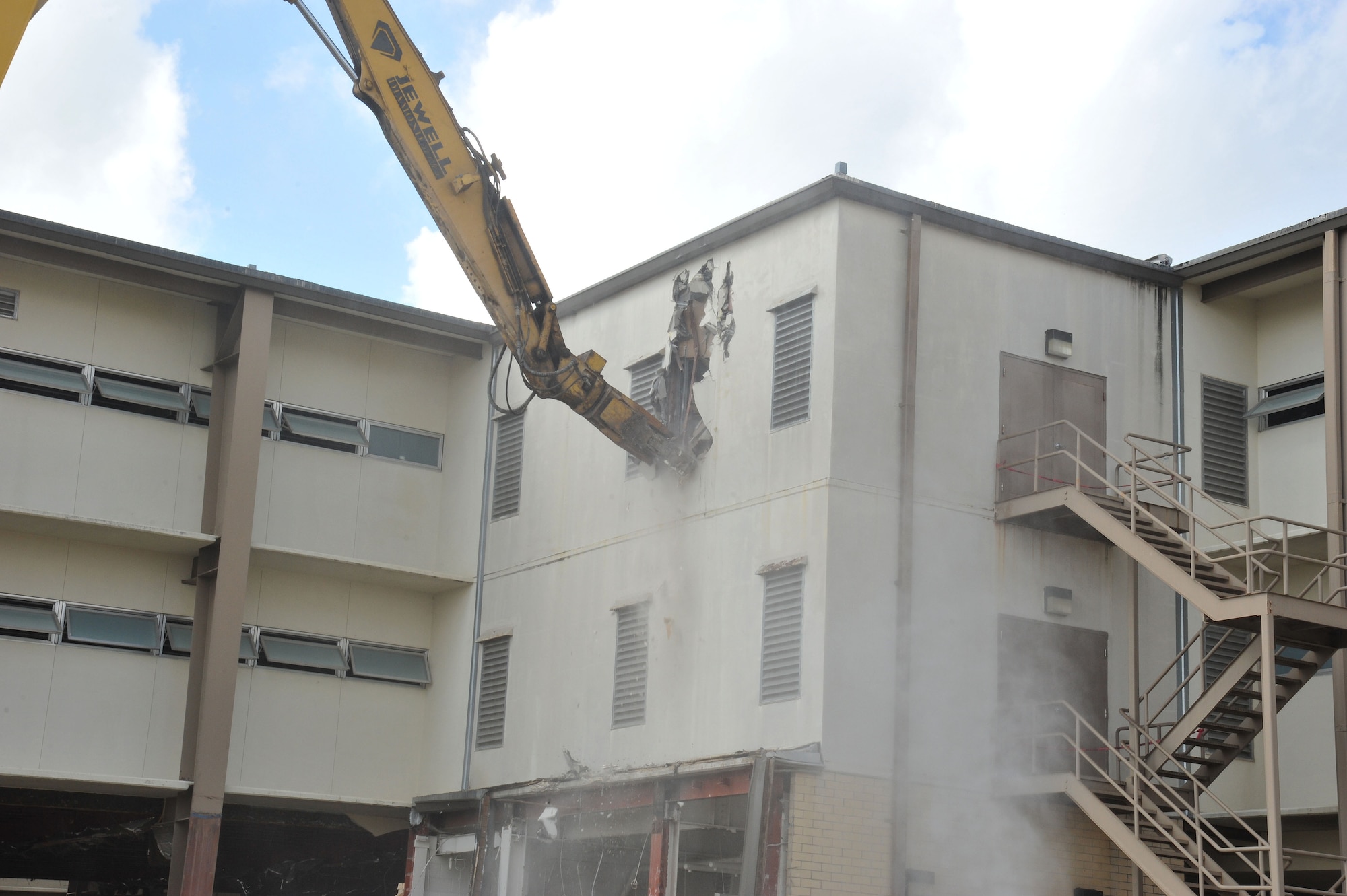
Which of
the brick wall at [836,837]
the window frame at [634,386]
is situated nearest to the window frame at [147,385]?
the window frame at [634,386]

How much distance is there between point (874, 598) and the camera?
15.9m

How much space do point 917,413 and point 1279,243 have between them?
5.11 metres

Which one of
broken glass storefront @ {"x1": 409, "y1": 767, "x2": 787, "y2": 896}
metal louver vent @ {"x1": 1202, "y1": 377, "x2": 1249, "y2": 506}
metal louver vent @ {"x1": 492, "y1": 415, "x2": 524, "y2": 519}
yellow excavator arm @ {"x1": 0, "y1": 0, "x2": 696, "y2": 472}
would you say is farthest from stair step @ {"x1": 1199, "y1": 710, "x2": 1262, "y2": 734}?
metal louver vent @ {"x1": 492, "y1": 415, "x2": 524, "y2": 519}

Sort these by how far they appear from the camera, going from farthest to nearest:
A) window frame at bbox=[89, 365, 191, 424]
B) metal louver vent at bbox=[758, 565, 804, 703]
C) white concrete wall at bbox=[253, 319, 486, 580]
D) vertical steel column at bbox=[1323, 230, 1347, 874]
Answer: white concrete wall at bbox=[253, 319, 486, 580] < window frame at bbox=[89, 365, 191, 424] < vertical steel column at bbox=[1323, 230, 1347, 874] < metal louver vent at bbox=[758, 565, 804, 703]

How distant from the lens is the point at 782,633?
1612cm

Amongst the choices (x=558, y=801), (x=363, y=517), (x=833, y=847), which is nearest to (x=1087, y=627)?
(x=833, y=847)

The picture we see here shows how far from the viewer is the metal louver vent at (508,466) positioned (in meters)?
21.5

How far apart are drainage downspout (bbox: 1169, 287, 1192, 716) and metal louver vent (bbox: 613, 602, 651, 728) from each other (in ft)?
19.7

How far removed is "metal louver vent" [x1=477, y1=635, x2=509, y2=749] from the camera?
20.8 metres

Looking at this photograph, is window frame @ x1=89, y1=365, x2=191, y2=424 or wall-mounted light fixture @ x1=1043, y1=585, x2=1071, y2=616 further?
window frame @ x1=89, y1=365, x2=191, y2=424

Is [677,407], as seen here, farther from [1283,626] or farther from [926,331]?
[1283,626]

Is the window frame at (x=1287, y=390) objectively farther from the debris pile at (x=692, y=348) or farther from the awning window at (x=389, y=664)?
the awning window at (x=389, y=664)

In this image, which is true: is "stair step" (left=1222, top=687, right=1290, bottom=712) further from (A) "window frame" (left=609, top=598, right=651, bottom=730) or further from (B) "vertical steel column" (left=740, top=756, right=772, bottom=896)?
(A) "window frame" (left=609, top=598, right=651, bottom=730)

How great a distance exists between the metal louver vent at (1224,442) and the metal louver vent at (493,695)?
30.4 feet
